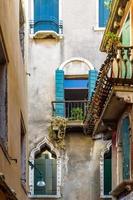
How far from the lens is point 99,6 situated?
30219mm

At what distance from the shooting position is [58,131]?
95.3ft

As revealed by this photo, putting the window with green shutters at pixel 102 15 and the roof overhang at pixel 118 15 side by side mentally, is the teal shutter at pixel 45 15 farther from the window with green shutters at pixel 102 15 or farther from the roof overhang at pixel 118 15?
the roof overhang at pixel 118 15

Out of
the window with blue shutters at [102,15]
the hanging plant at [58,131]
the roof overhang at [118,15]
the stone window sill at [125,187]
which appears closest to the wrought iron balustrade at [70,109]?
the hanging plant at [58,131]

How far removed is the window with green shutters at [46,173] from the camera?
29.0 meters

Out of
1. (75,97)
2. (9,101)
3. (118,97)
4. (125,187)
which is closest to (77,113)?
(75,97)

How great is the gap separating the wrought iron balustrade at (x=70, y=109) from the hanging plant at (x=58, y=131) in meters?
0.31

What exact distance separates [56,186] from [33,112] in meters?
3.06

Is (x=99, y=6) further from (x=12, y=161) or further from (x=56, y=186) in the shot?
(x=12, y=161)

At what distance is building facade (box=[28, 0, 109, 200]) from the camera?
2917cm

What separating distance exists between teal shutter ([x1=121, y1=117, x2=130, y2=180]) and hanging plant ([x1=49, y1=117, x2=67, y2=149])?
33.2ft

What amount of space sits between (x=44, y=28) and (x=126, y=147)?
40.5ft

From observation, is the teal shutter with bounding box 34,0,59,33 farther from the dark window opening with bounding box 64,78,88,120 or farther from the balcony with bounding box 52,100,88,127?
the balcony with bounding box 52,100,88,127

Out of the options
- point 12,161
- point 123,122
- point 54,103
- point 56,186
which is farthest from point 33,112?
point 12,161

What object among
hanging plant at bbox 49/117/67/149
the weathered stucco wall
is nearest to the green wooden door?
the weathered stucco wall
